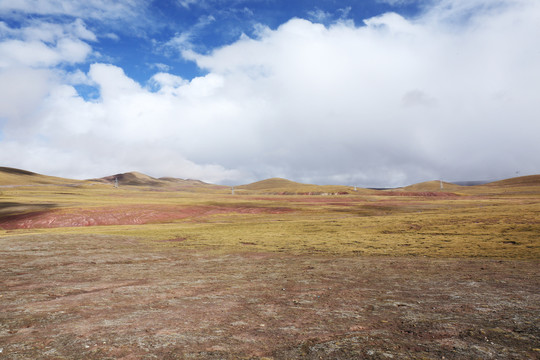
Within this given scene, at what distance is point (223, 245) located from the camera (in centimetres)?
3014

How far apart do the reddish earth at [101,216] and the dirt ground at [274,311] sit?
48.6 meters

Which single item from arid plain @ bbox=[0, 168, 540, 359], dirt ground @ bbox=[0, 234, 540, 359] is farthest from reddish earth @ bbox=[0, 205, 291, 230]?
dirt ground @ bbox=[0, 234, 540, 359]

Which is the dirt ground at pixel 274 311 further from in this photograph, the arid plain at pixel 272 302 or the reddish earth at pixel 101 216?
the reddish earth at pixel 101 216

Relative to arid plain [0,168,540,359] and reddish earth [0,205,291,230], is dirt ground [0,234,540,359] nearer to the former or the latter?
arid plain [0,168,540,359]

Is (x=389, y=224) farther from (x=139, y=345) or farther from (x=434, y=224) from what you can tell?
(x=139, y=345)

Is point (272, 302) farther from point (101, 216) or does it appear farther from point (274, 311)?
point (101, 216)

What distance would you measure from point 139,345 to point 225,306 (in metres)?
3.60

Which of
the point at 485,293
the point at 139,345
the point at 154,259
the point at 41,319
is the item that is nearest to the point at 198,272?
the point at 154,259

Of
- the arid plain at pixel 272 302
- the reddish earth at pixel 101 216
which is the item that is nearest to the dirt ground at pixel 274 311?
the arid plain at pixel 272 302

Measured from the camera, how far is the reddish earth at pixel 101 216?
2403 inches

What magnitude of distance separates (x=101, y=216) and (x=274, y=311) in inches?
2656

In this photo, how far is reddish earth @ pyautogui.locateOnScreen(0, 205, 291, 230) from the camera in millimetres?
61031

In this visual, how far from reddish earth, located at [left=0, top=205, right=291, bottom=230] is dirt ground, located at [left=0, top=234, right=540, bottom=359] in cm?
4862

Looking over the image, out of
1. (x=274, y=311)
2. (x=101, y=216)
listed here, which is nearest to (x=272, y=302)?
(x=274, y=311)
